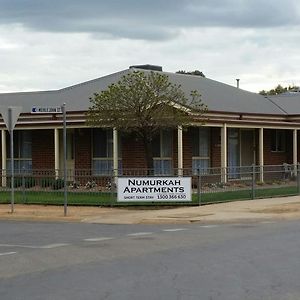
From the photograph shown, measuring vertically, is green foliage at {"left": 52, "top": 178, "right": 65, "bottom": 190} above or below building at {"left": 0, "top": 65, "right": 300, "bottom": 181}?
below

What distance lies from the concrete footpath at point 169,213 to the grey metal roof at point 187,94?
9.31 meters

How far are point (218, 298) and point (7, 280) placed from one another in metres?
3.28

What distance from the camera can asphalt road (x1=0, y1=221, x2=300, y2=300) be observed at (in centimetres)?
898

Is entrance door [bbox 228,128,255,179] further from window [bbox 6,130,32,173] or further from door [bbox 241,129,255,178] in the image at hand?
window [bbox 6,130,32,173]

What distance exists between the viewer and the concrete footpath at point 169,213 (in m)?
19.2

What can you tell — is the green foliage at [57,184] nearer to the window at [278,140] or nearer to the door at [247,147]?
the door at [247,147]

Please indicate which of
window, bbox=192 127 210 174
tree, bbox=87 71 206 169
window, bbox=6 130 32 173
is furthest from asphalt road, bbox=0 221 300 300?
window, bbox=6 130 32 173

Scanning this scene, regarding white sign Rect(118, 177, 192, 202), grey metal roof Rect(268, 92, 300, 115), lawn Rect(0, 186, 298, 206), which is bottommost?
lawn Rect(0, 186, 298, 206)

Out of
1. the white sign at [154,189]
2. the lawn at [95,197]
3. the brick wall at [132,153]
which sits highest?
the brick wall at [132,153]

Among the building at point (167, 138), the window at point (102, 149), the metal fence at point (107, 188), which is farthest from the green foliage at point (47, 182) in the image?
the window at point (102, 149)

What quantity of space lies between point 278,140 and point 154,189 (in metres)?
16.4

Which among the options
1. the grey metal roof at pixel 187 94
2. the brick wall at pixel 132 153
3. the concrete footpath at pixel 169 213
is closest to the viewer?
the concrete footpath at pixel 169 213

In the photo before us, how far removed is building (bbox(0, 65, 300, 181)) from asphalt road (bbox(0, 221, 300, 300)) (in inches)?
432

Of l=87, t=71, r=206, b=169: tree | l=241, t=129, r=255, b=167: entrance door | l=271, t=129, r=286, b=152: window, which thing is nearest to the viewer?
l=87, t=71, r=206, b=169: tree
